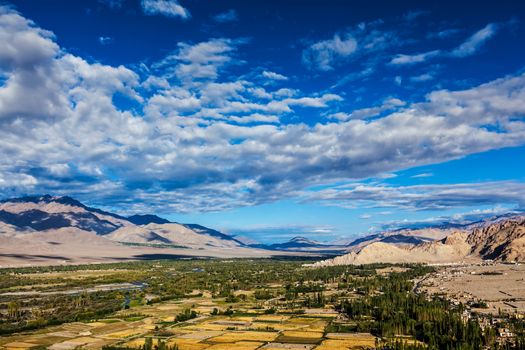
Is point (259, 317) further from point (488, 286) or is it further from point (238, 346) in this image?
point (488, 286)

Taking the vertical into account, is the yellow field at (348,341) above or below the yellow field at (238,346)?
above

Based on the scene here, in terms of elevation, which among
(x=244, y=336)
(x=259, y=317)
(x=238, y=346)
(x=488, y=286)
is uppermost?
(x=488, y=286)

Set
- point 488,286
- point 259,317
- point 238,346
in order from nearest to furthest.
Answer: point 238,346 → point 259,317 → point 488,286

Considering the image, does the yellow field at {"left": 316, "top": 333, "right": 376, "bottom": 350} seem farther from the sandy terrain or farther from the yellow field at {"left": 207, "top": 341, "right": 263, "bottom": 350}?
the sandy terrain

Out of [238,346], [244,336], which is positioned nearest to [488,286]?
[244,336]

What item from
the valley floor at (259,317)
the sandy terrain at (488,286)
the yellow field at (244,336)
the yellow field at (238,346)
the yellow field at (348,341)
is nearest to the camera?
the yellow field at (348,341)

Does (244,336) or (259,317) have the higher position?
(259,317)

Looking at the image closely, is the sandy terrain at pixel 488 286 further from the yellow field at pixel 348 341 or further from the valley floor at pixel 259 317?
the yellow field at pixel 348 341

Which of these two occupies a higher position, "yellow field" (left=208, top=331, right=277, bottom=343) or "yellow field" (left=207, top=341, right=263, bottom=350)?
"yellow field" (left=208, top=331, right=277, bottom=343)

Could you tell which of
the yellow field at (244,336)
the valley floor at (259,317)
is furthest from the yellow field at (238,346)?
the yellow field at (244,336)

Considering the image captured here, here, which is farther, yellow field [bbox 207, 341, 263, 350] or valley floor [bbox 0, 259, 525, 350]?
valley floor [bbox 0, 259, 525, 350]

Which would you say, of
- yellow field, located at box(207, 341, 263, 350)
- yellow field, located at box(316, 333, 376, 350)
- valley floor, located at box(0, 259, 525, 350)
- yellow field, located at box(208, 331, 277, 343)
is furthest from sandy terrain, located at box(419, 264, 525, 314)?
yellow field, located at box(207, 341, 263, 350)
